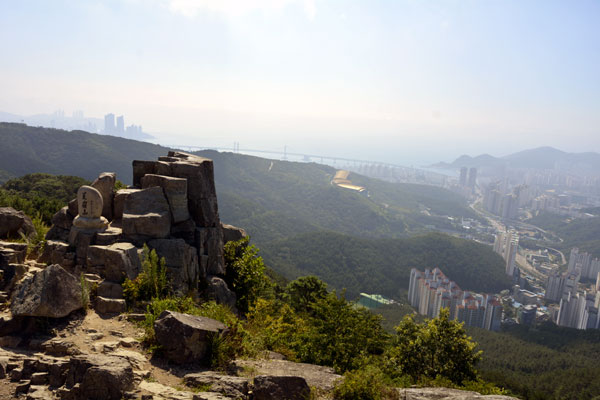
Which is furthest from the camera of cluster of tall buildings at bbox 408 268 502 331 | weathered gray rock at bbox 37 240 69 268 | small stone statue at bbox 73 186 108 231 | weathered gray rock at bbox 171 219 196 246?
cluster of tall buildings at bbox 408 268 502 331

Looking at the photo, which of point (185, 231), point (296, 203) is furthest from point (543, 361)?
point (296, 203)

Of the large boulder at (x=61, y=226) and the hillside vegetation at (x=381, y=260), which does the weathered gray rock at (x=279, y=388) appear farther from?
the hillside vegetation at (x=381, y=260)

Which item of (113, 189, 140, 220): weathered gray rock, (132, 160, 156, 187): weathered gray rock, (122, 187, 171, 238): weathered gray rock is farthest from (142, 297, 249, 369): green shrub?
(132, 160, 156, 187): weathered gray rock

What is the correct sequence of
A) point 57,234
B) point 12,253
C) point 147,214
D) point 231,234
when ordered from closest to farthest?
point 12,253
point 147,214
point 57,234
point 231,234

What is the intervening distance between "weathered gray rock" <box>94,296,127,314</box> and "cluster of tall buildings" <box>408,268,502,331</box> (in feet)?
166

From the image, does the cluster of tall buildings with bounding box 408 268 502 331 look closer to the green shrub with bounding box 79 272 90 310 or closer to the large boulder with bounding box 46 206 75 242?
the large boulder with bounding box 46 206 75 242

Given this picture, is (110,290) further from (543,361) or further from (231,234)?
(543,361)

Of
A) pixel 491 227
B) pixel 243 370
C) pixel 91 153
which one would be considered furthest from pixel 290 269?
pixel 491 227

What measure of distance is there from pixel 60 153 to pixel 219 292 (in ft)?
273

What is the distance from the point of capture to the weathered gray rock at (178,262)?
8.16 meters

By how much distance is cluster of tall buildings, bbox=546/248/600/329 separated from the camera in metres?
61.3

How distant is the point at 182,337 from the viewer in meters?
5.68

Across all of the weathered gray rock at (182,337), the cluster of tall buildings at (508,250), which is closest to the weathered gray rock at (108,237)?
the weathered gray rock at (182,337)

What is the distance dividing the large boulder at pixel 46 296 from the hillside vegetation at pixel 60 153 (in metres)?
67.8
